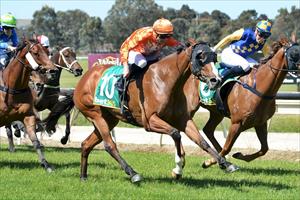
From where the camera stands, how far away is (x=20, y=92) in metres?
9.49

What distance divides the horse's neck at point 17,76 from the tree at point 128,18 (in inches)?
3131

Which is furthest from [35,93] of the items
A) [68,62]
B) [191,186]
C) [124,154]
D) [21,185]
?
[191,186]

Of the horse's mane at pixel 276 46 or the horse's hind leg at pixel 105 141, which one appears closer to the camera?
the horse's hind leg at pixel 105 141

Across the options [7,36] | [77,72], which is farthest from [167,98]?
[77,72]

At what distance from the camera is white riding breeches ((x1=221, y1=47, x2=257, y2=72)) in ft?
31.2

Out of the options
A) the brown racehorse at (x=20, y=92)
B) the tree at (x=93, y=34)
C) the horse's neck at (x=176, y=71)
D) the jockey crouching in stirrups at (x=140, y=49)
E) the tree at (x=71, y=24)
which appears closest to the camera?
the horse's neck at (x=176, y=71)

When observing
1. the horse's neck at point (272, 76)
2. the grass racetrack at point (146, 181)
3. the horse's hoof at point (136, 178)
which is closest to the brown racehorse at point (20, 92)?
the grass racetrack at point (146, 181)

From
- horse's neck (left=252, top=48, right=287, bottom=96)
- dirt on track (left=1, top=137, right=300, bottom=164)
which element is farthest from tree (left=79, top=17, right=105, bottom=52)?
horse's neck (left=252, top=48, right=287, bottom=96)

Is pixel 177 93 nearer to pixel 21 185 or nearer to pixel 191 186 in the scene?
pixel 191 186

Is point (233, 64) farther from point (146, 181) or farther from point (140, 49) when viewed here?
point (146, 181)

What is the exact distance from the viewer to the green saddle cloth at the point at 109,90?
8.23 m

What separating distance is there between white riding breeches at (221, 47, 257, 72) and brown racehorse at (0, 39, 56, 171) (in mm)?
2908

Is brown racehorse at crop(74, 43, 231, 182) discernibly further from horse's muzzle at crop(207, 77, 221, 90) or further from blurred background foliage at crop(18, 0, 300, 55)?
blurred background foliage at crop(18, 0, 300, 55)

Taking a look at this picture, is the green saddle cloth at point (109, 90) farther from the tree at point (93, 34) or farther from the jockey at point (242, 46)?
the tree at point (93, 34)
